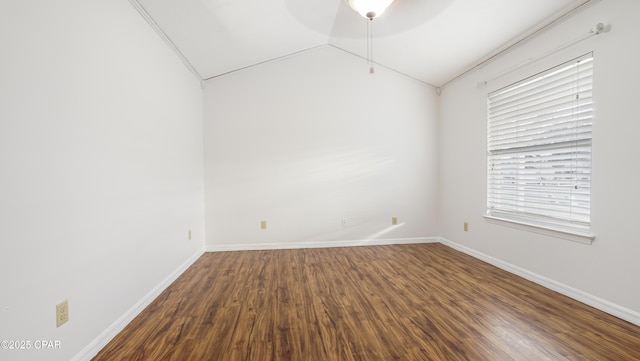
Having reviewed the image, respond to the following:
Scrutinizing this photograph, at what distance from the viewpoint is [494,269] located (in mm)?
2775

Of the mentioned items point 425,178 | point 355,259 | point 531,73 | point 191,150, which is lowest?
point 355,259

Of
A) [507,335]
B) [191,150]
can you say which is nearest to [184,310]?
[191,150]

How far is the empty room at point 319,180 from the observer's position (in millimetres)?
1338

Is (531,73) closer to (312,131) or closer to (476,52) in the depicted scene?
(476,52)

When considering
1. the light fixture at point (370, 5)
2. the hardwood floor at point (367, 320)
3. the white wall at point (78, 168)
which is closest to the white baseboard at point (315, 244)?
the hardwood floor at point (367, 320)

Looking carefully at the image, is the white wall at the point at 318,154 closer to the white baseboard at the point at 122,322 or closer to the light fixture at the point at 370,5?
the white baseboard at the point at 122,322

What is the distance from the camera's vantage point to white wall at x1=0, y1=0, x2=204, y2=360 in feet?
3.59

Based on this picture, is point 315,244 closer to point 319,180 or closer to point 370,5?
point 319,180

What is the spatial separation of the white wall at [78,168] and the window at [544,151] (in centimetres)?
346

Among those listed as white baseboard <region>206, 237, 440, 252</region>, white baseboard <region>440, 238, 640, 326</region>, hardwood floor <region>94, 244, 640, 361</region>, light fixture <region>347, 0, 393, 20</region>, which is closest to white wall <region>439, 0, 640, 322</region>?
white baseboard <region>440, 238, 640, 326</region>

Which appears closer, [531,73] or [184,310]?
[184,310]

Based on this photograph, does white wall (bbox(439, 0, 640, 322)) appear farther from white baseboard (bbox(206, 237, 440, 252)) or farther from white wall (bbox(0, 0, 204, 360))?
white wall (bbox(0, 0, 204, 360))

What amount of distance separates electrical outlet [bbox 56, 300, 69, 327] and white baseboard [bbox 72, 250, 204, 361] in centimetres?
23

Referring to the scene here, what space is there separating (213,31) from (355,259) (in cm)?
299
